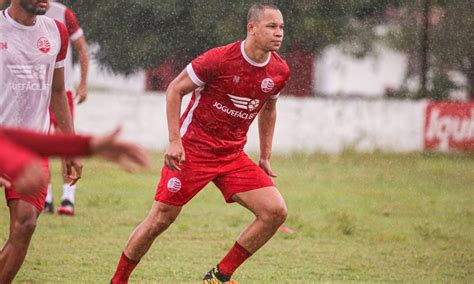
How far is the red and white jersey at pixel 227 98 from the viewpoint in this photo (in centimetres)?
682

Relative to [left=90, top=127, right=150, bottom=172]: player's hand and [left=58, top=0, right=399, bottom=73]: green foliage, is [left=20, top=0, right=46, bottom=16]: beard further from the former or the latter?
[left=58, top=0, right=399, bottom=73]: green foliage

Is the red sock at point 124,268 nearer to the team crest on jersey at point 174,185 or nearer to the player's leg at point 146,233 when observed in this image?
the player's leg at point 146,233

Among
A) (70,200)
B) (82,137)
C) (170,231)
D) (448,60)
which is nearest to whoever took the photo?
(82,137)

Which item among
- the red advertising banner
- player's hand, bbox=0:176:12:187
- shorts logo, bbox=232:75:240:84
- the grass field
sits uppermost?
player's hand, bbox=0:176:12:187

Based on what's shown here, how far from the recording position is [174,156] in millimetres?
6402

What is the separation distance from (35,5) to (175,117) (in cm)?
122

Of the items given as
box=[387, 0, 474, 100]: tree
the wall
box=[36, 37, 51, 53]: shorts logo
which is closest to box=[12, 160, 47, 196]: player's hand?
box=[36, 37, 51, 53]: shorts logo

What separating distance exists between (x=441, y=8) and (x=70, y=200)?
16.1 ft

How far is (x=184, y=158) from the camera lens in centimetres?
653

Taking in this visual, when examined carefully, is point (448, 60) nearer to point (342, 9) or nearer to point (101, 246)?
point (342, 9)

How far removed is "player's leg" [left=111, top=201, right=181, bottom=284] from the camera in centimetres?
667

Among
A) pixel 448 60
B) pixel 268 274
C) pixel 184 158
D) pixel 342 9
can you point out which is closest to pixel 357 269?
pixel 268 274

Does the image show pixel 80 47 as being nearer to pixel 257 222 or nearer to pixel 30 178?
pixel 257 222

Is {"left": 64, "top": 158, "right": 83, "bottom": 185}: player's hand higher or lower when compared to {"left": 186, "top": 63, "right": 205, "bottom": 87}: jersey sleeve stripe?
lower
